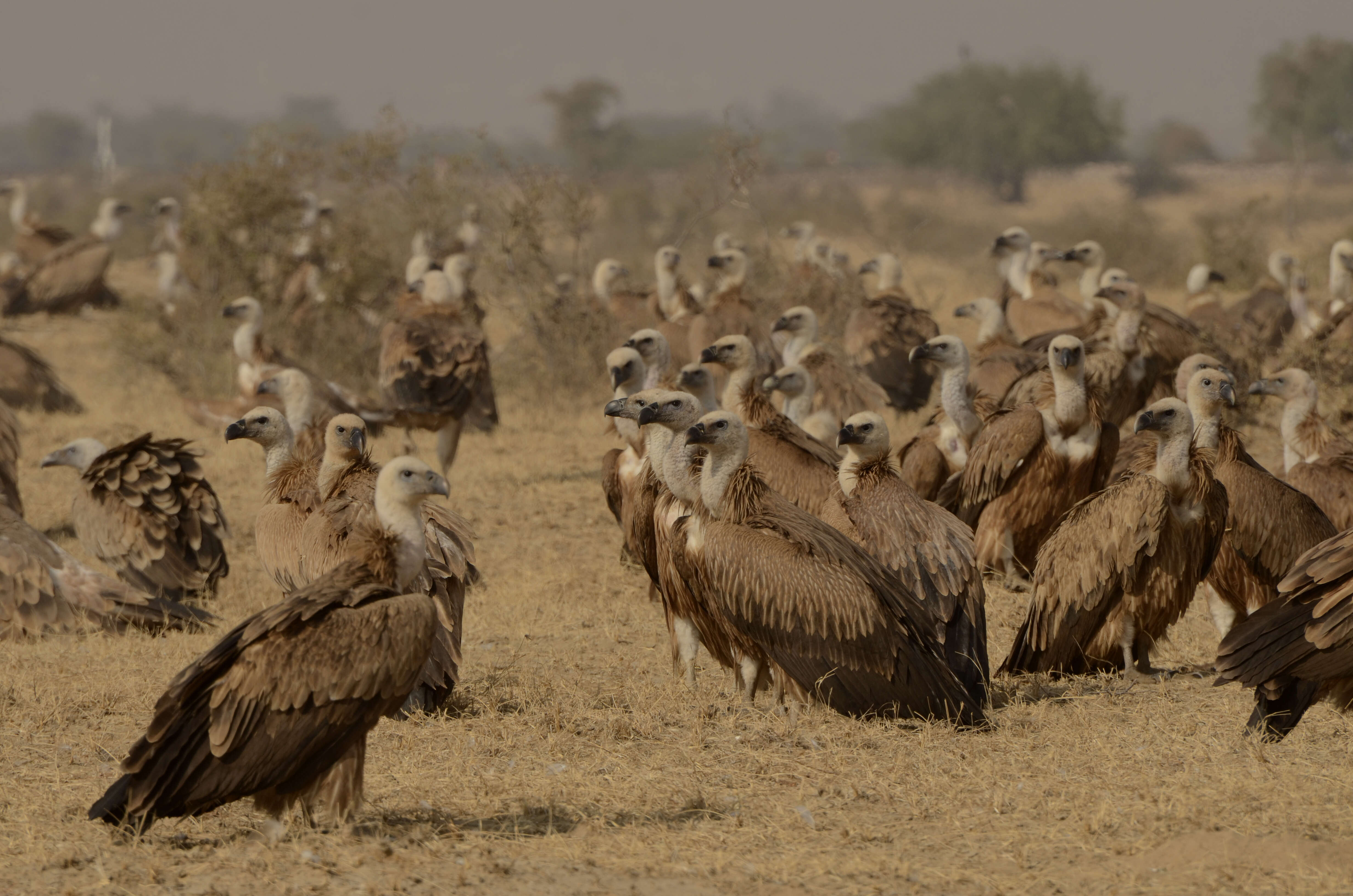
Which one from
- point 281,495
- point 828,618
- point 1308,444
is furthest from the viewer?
point 1308,444

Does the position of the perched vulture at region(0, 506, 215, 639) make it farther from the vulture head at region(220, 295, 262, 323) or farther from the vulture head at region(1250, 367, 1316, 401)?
the vulture head at region(1250, 367, 1316, 401)

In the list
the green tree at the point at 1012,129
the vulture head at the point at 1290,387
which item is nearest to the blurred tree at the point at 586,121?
the green tree at the point at 1012,129

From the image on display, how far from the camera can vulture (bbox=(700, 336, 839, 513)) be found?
7.87 meters

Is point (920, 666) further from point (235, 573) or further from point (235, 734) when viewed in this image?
point (235, 573)

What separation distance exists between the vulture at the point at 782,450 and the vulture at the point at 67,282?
49.9 feet

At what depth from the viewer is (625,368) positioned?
939 cm

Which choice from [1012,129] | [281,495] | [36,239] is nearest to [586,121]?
[1012,129]

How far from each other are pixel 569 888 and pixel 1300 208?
45939 millimetres

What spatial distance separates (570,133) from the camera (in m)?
53.1

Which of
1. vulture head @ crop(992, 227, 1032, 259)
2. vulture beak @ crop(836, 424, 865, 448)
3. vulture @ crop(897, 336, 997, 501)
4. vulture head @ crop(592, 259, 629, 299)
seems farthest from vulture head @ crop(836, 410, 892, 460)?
vulture head @ crop(592, 259, 629, 299)

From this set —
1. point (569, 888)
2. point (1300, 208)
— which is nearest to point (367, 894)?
point (569, 888)

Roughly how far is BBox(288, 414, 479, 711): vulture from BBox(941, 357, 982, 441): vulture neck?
3.33 metres

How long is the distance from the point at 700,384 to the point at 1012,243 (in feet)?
26.1

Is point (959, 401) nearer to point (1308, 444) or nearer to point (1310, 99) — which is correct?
point (1308, 444)
